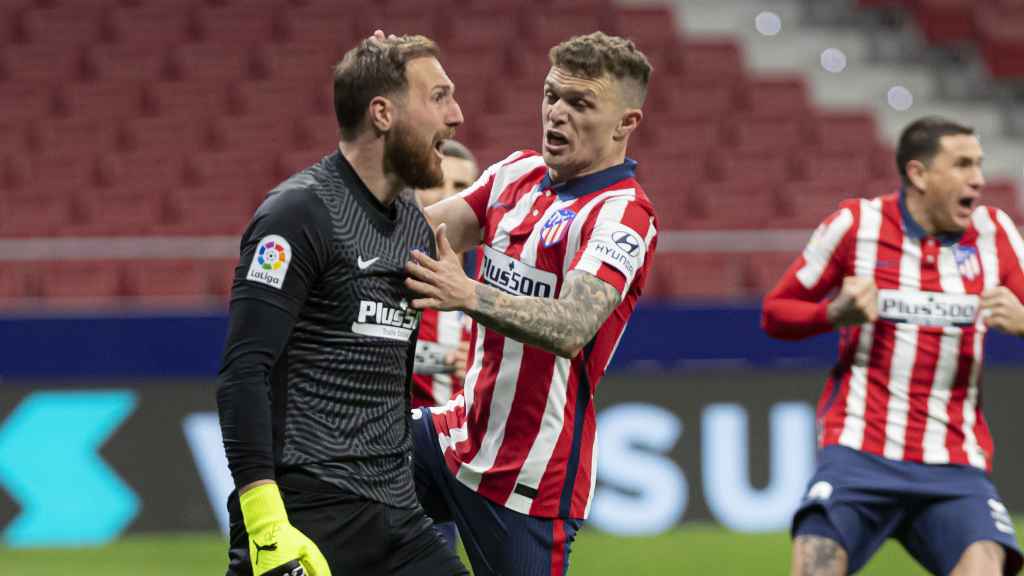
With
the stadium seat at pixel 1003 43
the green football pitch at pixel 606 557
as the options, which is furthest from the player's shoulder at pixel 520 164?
the stadium seat at pixel 1003 43

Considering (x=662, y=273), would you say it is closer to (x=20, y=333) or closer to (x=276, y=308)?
(x=20, y=333)

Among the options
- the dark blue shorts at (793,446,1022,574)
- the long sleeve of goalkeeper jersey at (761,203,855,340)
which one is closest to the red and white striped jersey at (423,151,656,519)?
the dark blue shorts at (793,446,1022,574)

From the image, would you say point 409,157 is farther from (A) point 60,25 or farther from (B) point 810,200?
(A) point 60,25

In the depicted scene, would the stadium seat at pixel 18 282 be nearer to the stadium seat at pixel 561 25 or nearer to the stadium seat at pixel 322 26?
the stadium seat at pixel 322 26

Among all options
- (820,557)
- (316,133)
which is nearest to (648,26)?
(316,133)

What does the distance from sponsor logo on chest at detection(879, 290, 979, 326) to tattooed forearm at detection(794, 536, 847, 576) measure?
0.83m

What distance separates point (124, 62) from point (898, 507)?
916 centimetres

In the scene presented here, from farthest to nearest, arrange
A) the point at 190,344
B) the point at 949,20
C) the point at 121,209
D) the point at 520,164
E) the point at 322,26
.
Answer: the point at 949,20 → the point at 322,26 → the point at 121,209 → the point at 190,344 → the point at 520,164

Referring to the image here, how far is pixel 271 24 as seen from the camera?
43.7ft

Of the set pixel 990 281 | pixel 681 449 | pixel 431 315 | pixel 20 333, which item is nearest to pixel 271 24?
pixel 20 333

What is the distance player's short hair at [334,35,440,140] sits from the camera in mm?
3486

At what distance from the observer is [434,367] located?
5656 millimetres

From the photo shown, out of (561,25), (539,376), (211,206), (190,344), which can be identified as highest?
(561,25)

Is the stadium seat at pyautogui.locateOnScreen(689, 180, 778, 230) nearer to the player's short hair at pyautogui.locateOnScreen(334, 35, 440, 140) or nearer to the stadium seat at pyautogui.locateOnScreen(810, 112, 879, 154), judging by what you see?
the stadium seat at pyautogui.locateOnScreen(810, 112, 879, 154)
